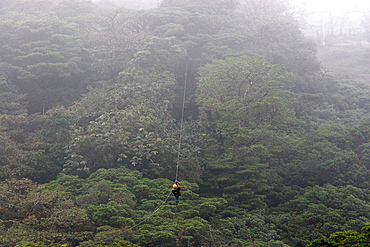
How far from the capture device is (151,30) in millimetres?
26609

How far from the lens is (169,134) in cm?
1756

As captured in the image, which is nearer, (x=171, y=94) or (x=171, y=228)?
(x=171, y=228)

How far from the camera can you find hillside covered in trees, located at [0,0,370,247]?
35.7 feet

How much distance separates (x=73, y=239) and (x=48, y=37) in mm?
16330

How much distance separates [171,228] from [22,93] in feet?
51.5

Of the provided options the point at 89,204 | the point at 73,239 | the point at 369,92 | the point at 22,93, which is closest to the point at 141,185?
the point at 89,204

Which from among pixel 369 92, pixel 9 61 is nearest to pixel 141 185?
pixel 9 61

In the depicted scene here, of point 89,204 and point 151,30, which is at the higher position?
point 151,30

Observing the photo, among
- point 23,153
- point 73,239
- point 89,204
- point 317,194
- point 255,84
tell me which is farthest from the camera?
point 255,84

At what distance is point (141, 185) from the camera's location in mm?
12352

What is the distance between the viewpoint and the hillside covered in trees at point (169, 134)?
10.9 m

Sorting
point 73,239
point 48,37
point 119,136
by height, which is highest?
point 48,37

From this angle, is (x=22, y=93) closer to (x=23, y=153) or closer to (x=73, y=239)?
(x=23, y=153)

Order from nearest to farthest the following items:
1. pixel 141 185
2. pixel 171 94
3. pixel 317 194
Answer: pixel 141 185 → pixel 317 194 → pixel 171 94
